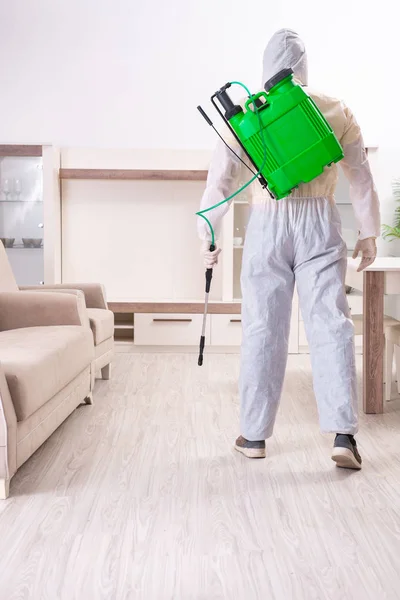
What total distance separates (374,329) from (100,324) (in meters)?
1.42

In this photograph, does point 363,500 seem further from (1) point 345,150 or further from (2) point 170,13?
(2) point 170,13

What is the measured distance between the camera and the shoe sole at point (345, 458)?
254cm

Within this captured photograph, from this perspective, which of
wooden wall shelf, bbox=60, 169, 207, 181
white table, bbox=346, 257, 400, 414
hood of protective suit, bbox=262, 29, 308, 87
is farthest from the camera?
wooden wall shelf, bbox=60, 169, 207, 181

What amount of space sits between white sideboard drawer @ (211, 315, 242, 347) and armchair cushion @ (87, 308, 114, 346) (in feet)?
3.89

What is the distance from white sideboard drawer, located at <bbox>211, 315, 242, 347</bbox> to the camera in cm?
530

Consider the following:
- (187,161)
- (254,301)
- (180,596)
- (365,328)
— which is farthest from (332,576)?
(187,161)

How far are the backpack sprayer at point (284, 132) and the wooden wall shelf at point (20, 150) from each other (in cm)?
308

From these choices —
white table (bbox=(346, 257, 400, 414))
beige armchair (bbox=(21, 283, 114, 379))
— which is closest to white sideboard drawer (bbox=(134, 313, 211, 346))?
beige armchair (bbox=(21, 283, 114, 379))

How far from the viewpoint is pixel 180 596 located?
1626mm

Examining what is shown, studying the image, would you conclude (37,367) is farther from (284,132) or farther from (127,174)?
(127,174)

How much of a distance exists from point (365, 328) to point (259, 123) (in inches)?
56.4

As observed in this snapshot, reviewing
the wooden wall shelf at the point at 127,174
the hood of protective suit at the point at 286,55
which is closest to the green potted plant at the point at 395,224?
the wooden wall shelf at the point at 127,174

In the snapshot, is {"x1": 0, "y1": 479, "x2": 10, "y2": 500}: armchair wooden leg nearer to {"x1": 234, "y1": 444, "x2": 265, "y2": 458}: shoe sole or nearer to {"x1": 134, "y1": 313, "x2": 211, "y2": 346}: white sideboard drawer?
{"x1": 234, "y1": 444, "x2": 265, "y2": 458}: shoe sole

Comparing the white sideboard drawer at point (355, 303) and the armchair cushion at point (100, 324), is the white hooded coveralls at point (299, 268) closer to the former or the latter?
the armchair cushion at point (100, 324)
